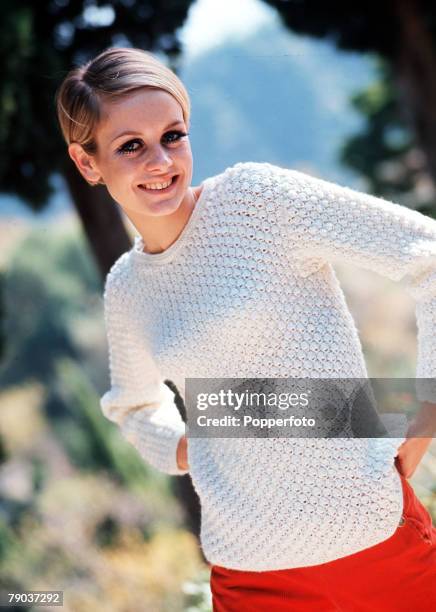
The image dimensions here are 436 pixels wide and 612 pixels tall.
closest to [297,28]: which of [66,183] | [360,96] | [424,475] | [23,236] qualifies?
[66,183]

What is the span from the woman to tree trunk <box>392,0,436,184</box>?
769 centimetres

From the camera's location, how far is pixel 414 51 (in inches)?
342

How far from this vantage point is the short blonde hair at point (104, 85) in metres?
1.54

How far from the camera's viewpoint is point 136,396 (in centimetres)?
201

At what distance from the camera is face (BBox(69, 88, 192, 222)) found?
1.55 metres

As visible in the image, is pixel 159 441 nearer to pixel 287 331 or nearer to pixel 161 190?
pixel 287 331

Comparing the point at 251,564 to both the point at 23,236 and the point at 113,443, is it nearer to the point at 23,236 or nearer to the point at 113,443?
the point at 113,443

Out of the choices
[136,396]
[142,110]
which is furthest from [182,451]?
[142,110]

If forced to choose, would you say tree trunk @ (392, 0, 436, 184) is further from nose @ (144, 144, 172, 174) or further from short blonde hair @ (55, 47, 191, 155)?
nose @ (144, 144, 172, 174)

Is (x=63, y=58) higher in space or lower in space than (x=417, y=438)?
higher

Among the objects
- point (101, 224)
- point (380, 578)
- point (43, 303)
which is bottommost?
point (43, 303)

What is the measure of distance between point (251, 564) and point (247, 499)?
127 millimetres

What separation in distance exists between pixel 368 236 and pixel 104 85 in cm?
60

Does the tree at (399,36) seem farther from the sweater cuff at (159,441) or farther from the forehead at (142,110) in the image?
the forehead at (142,110)
